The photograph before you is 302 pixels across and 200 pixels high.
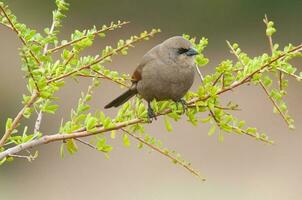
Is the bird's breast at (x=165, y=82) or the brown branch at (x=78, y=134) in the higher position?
the bird's breast at (x=165, y=82)

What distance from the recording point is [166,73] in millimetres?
4922

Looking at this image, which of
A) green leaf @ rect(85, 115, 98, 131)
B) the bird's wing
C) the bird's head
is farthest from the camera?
the bird's wing

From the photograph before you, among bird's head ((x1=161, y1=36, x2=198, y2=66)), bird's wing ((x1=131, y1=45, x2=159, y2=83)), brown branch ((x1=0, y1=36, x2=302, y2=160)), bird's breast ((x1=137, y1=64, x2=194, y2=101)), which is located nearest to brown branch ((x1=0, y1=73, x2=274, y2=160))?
brown branch ((x1=0, y1=36, x2=302, y2=160))

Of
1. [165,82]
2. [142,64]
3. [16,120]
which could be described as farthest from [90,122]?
[142,64]

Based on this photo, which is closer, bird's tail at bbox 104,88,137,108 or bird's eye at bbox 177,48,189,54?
bird's eye at bbox 177,48,189,54

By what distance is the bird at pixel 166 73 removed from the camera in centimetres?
473

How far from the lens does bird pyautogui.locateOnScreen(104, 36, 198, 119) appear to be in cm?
473

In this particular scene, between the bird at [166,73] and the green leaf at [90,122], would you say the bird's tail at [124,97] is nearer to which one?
the bird at [166,73]

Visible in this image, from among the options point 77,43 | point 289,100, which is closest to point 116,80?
point 77,43

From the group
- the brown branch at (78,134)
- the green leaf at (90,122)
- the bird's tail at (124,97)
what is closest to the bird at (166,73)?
the bird's tail at (124,97)

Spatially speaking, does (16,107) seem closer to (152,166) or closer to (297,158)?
(152,166)

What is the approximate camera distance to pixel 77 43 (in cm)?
324

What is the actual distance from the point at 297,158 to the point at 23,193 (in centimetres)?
534

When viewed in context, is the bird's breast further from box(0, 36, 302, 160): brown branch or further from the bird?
box(0, 36, 302, 160): brown branch
